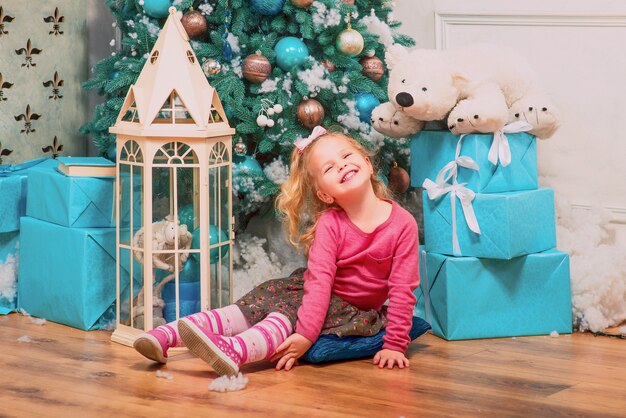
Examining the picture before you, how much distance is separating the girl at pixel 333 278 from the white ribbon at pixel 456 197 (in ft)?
0.60

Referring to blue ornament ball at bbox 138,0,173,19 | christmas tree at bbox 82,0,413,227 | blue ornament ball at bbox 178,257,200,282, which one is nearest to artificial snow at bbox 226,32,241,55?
christmas tree at bbox 82,0,413,227

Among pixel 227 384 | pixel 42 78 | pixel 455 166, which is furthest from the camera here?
pixel 42 78

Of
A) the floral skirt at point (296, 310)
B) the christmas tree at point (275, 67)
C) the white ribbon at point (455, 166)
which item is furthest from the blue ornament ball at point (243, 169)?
the white ribbon at point (455, 166)

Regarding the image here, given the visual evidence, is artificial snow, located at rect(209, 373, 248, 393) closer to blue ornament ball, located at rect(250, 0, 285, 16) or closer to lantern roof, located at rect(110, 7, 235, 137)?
lantern roof, located at rect(110, 7, 235, 137)

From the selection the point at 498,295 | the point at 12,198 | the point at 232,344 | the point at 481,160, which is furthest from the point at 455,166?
the point at 12,198

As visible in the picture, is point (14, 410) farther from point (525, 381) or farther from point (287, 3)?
point (287, 3)

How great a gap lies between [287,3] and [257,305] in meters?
0.96

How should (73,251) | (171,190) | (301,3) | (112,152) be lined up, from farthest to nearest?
1. (112,152)
2. (301,3)
3. (73,251)
4. (171,190)

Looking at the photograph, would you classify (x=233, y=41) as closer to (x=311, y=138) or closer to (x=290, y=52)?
(x=290, y=52)

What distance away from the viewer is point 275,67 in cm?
286

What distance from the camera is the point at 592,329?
259 cm

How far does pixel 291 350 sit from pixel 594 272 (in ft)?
3.13

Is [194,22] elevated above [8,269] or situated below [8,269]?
above

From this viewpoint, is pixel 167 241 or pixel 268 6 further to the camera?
pixel 268 6
